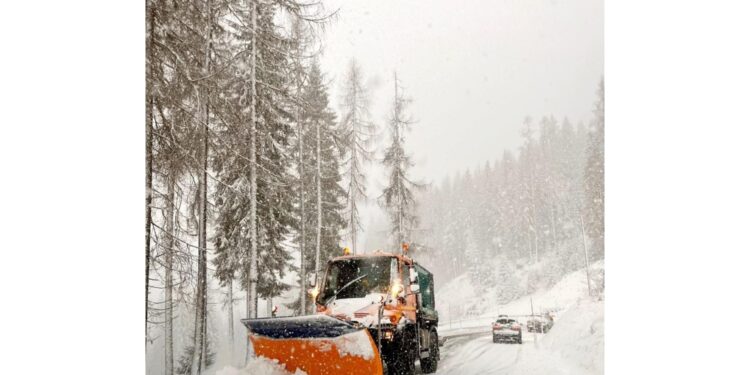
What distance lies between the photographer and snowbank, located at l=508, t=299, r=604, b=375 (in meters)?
6.60

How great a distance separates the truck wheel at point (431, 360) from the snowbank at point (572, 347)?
725mm

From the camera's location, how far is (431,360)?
260 inches

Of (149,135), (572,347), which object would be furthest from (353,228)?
(572,347)

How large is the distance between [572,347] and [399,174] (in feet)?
8.10

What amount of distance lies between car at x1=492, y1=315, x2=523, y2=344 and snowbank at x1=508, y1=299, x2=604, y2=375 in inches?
7.0

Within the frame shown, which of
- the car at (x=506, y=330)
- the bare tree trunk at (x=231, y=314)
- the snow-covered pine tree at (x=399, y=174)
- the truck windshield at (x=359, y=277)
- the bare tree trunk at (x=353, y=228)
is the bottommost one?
the car at (x=506, y=330)

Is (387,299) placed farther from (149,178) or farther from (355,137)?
(149,178)

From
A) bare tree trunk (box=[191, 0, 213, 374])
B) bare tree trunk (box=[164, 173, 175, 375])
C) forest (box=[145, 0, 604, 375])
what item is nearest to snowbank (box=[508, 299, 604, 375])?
forest (box=[145, 0, 604, 375])

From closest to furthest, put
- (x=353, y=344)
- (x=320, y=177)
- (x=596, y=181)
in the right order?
(x=353, y=344) → (x=320, y=177) → (x=596, y=181)

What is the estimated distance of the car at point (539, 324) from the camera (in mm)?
6551

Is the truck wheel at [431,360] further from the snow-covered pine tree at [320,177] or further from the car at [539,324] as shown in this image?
the snow-covered pine tree at [320,177]

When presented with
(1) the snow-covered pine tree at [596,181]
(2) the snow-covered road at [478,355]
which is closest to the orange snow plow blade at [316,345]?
(2) the snow-covered road at [478,355]
